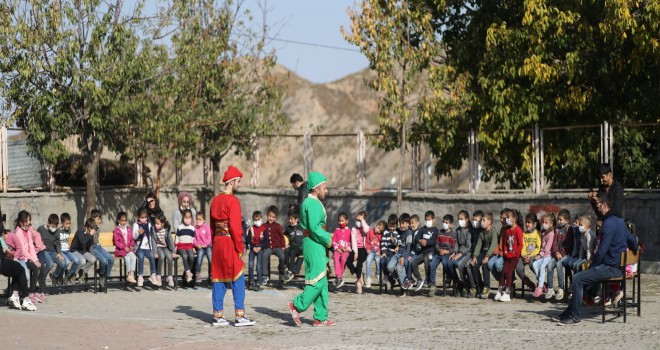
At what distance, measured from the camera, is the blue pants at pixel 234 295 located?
49.4ft

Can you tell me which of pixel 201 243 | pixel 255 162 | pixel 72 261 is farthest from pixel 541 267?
pixel 255 162

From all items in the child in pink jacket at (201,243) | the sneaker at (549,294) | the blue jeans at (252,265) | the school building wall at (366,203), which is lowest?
the sneaker at (549,294)

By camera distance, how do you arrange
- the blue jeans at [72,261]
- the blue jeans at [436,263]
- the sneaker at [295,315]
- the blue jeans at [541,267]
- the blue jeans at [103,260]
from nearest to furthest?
the sneaker at [295,315], the blue jeans at [541,267], the blue jeans at [436,263], the blue jeans at [72,261], the blue jeans at [103,260]

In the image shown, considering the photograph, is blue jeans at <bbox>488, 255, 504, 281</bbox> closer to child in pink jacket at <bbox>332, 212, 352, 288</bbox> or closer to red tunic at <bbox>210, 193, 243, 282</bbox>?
child in pink jacket at <bbox>332, 212, 352, 288</bbox>

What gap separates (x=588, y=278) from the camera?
49.4 ft

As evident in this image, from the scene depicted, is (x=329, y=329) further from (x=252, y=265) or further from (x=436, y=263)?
(x=252, y=265)

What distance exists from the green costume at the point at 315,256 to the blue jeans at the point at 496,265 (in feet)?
12.5

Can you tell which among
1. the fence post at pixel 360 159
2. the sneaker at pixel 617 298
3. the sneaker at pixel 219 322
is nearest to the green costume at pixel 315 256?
the sneaker at pixel 219 322

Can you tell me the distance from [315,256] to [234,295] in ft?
3.73

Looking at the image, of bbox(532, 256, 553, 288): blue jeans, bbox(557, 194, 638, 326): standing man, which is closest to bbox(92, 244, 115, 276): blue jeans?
bbox(532, 256, 553, 288): blue jeans

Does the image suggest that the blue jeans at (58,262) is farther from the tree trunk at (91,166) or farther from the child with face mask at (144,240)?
the tree trunk at (91,166)

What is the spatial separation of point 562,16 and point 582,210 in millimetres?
4082

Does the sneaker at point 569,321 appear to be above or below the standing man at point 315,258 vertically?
below

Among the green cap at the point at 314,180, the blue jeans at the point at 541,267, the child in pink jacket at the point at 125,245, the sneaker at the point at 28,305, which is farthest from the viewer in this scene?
the child in pink jacket at the point at 125,245
